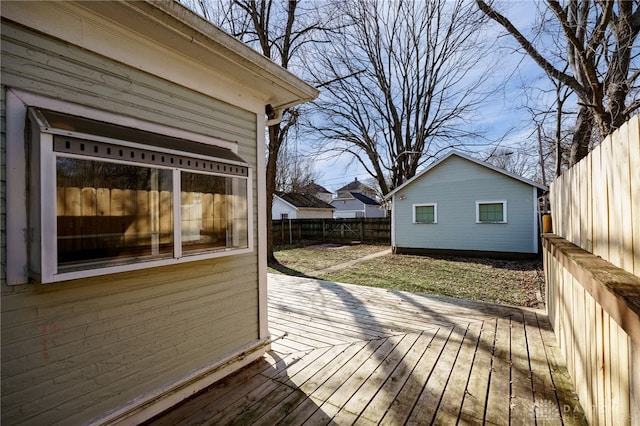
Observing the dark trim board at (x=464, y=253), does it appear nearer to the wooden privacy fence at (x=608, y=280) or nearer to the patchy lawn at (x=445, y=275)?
the patchy lawn at (x=445, y=275)

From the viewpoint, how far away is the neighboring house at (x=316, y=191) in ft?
105

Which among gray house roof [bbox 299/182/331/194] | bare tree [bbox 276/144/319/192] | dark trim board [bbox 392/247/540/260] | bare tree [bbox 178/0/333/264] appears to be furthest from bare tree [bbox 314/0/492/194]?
gray house roof [bbox 299/182/331/194]

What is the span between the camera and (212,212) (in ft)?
8.27

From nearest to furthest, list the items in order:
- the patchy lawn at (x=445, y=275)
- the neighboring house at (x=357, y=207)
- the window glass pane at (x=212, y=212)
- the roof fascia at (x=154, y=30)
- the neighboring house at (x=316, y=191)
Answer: the roof fascia at (x=154, y=30)
the window glass pane at (x=212, y=212)
the patchy lawn at (x=445, y=275)
the neighboring house at (x=357, y=207)
the neighboring house at (x=316, y=191)

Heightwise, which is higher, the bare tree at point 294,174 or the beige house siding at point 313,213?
the bare tree at point 294,174

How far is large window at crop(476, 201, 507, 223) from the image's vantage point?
9.73 m

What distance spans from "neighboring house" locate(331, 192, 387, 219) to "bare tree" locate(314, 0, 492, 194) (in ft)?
44.1

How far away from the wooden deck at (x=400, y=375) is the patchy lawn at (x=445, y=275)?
4.97ft

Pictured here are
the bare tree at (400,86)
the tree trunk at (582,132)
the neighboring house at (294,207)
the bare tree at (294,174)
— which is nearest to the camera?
the tree trunk at (582,132)

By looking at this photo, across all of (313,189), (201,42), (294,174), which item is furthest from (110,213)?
(313,189)

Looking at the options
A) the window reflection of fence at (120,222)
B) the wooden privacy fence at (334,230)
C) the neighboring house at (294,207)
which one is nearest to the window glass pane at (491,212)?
the wooden privacy fence at (334,230)

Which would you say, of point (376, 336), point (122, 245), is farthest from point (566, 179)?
point (122, 245)

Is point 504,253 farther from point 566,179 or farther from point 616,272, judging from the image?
point 616,272

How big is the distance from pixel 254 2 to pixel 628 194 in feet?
30.6
